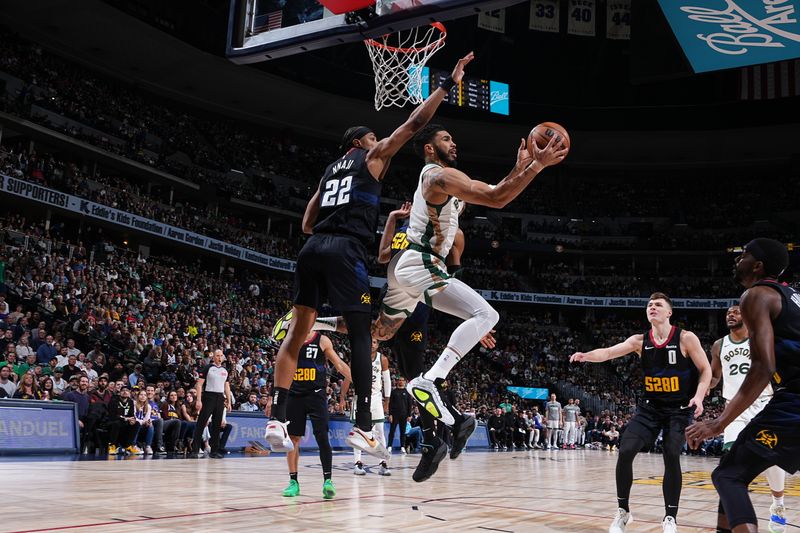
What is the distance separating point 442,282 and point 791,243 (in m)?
38.3

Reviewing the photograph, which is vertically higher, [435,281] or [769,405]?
[435,281]

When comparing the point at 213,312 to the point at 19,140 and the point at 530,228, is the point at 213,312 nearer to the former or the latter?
the point at 19,140

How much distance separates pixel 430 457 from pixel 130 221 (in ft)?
78.4

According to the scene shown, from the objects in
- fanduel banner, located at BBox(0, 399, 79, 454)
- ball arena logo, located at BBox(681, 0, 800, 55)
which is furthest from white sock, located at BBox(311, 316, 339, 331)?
ball arena logo, located at BBox(681, 0, 800, 55)

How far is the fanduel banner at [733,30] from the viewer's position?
1870cm

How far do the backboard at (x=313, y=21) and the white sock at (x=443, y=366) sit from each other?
3.30 m

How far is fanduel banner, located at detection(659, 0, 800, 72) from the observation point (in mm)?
18703

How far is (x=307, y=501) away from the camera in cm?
692

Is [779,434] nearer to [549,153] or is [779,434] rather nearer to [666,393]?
[549,153]

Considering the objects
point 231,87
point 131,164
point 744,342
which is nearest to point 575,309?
point 231,87

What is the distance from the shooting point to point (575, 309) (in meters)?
45.3

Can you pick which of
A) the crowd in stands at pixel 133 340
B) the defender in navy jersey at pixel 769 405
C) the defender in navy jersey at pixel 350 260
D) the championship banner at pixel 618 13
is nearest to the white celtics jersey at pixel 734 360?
the defender in navy jersey at pixel 769 405

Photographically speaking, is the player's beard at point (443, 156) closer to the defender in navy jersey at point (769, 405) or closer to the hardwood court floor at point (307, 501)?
the defender in navy jersey at point (769, 405)

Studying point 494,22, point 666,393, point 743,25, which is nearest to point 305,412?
point 666,393
